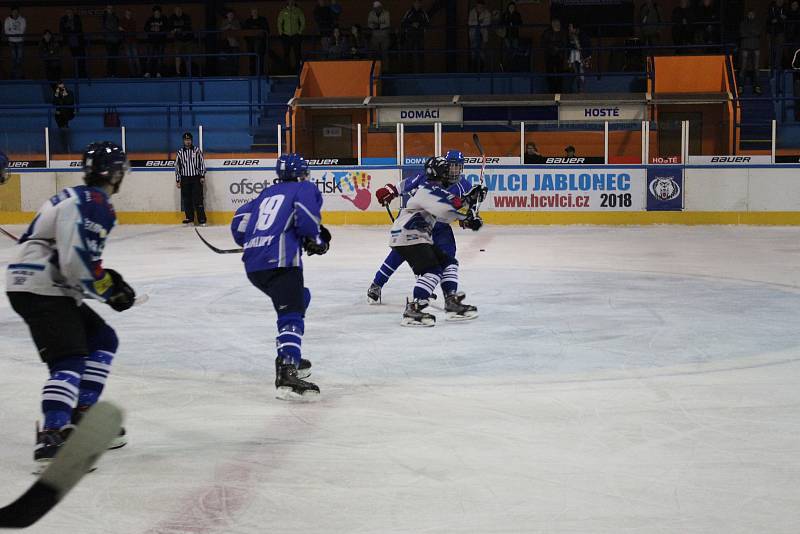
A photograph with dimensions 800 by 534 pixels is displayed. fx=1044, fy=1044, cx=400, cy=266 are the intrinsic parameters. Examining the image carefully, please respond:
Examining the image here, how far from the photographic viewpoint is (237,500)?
4082 millimetres

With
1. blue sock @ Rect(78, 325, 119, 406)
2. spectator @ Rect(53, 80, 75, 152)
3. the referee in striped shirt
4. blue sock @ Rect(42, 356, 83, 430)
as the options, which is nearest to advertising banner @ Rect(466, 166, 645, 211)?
the referee in striped shirt

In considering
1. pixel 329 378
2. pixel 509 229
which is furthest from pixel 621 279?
pixel 509 229

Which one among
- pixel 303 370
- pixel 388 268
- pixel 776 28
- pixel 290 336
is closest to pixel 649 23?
pixel 776 28

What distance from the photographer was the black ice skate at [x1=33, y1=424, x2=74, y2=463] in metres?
4.53

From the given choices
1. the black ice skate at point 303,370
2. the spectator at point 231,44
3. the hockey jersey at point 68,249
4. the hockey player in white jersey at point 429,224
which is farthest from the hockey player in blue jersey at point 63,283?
the spectator at point 231,44

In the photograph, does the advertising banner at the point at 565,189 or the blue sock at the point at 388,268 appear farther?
the advertising banner at the point at 565,189

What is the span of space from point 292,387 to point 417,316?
2.67 meters

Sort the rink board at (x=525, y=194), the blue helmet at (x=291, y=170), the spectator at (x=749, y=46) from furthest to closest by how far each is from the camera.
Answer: the spectator at (x=749, y=46) < the rink board at (x=525, y=194) < the blue helmet at (x=291, y=170)

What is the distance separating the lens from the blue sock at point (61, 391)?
453 cm

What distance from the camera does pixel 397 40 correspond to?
76.4 feet

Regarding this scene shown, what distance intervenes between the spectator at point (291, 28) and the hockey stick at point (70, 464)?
70.7ft

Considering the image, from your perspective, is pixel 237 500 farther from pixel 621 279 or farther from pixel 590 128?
pixel 590 128

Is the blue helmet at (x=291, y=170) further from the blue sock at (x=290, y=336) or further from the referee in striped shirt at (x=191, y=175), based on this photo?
the referee in striped shirt at (x=191, y=175)

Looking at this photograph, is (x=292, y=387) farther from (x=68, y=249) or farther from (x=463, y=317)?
(x=463, y=317)
